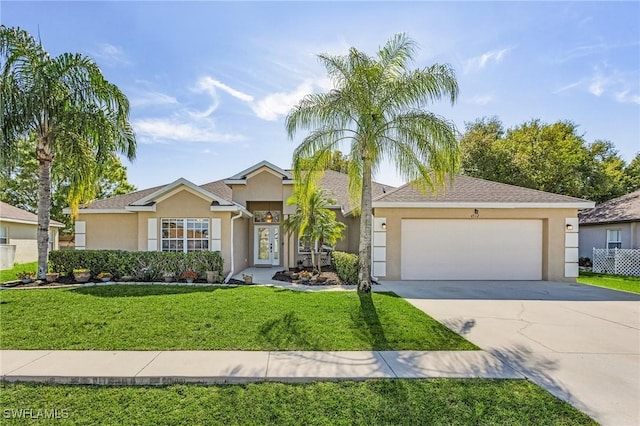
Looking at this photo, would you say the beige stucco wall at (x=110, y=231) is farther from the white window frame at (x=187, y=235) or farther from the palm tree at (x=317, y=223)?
the palm tree at (x=317, y=223)

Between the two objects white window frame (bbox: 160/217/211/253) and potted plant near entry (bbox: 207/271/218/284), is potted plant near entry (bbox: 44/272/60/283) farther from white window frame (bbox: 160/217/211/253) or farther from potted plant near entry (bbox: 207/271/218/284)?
potted plant near entry (bbox: 207/271/218/284)

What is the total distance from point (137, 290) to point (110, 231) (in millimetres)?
7158

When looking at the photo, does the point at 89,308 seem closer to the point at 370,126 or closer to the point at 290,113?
the point at 290,113

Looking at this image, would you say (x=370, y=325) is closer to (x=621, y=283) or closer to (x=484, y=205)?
(x=484, y=205)

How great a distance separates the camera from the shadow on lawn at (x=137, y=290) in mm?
9531

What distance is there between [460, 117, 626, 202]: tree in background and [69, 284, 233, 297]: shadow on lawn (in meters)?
21.3

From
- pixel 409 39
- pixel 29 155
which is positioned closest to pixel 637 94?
pixel 409 39

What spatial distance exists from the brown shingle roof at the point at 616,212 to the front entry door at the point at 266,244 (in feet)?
64.6

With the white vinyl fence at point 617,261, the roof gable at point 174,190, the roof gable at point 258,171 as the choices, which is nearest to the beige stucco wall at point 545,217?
the roof gable at point 258,171

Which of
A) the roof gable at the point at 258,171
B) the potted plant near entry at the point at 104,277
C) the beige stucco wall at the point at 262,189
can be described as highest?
the roof gable at the point at 258,171

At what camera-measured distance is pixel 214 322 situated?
6.99 meters

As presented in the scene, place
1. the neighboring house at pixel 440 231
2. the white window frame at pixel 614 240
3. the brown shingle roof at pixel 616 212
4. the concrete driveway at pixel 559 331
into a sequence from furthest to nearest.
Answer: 1. the white window frame at pixel 614 240
2. the brown shingle roof at pixel 616 212
3. the neighboring house at pixel 440 231
4. the concrete driveway at pixel 559 331

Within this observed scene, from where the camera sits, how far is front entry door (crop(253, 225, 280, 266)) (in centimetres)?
1836

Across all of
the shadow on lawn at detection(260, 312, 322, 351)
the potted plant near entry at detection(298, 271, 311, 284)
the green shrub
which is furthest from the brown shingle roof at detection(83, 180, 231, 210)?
the shadow on lawn at detection(260, 312, 322, 351)
